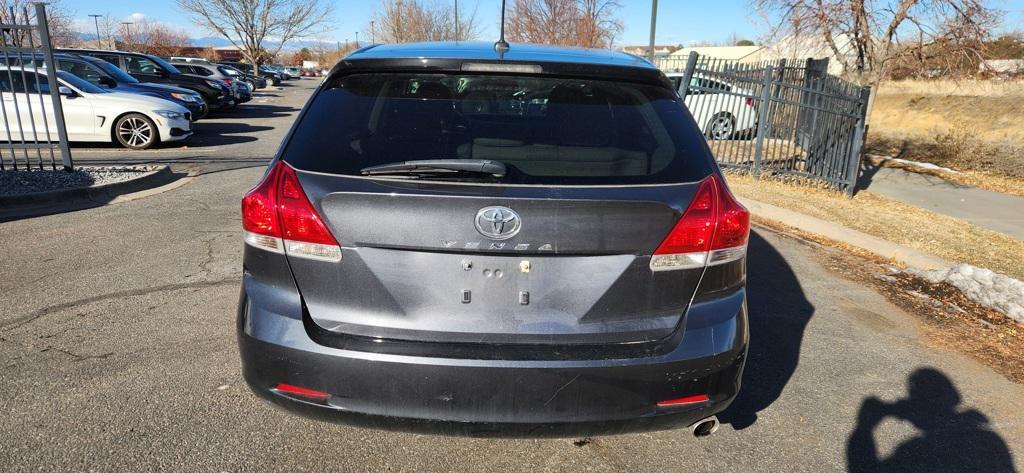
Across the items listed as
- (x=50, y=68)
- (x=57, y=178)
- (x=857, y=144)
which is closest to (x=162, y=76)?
(x=50, y=68)

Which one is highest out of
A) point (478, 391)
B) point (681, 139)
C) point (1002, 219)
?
point (681, 139)

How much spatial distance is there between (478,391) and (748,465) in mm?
1330

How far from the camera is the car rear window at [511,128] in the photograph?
2.25 m

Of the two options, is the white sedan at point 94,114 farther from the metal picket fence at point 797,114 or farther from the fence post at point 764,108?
the fence post at point 764,108

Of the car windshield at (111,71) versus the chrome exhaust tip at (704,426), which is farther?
the car windshield at (111,71)

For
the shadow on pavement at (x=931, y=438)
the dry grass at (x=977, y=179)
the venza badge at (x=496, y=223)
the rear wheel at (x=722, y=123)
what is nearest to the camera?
the venza badge at (x=496, y=223)

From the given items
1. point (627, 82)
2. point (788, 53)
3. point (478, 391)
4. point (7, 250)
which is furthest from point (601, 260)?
point (788, 53)

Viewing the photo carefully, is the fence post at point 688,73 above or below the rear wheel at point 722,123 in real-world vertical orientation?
above

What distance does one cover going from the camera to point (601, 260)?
2.14 metres

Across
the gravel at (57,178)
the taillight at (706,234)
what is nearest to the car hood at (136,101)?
the gravel at (57,178)

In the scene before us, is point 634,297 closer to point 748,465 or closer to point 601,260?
point 601,260

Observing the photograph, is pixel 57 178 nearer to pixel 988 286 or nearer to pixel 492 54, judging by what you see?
pixel 492 54

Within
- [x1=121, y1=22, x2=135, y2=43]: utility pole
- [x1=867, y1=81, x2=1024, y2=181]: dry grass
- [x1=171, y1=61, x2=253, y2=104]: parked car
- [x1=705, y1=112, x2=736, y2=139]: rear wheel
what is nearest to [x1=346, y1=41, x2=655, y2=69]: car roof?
[x1=705, y1=112, x2=736, y2=139]: rear wheel

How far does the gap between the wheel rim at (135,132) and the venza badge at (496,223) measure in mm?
11531
